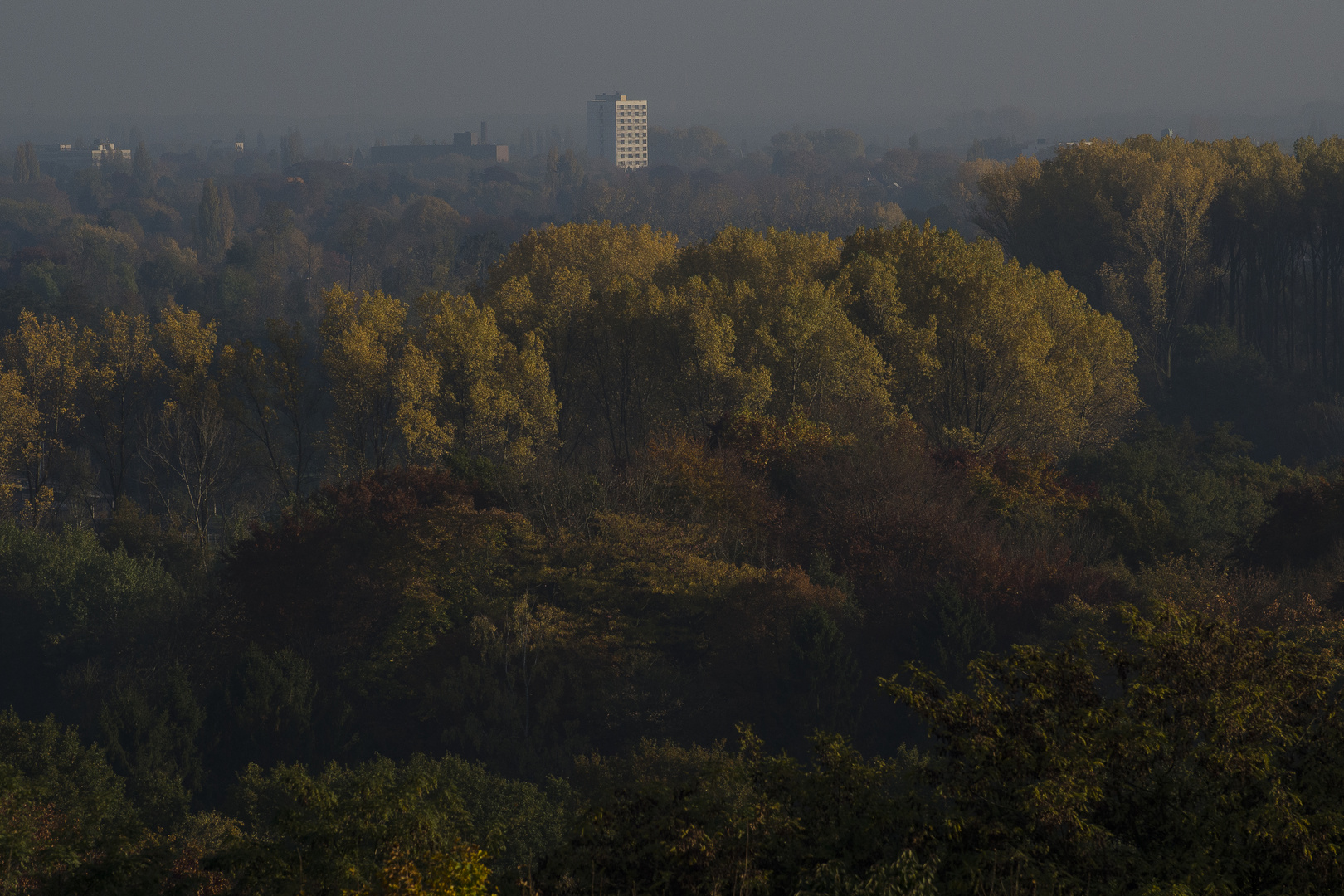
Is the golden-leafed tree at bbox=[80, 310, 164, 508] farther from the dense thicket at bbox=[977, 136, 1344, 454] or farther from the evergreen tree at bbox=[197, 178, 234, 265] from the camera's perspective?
the evergreen tree at bbox=[197, 178, 234, 265]

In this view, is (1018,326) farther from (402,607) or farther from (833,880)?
(833,880)

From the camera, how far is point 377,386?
4994 centimetres

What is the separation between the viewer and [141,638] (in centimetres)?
3900

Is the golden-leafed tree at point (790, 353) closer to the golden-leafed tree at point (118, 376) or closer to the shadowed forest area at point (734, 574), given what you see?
the shadowed forest area at point (734, 574)

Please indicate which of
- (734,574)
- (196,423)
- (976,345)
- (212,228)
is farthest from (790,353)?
(212,228)

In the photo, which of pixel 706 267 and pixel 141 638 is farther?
pixel 706 267

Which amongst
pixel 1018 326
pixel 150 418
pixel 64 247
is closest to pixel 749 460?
pixel 1018 326

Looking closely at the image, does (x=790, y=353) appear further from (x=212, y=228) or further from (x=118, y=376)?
(x=212, y=228)

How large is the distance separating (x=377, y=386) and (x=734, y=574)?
910 inches

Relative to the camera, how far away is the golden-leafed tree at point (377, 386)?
4841cm

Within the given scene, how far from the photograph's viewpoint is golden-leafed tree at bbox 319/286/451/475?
1906 inches

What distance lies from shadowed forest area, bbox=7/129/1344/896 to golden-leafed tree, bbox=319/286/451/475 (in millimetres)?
214

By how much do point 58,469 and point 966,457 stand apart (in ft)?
153

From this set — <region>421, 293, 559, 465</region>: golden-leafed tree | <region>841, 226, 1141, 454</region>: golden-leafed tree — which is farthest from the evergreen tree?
<region>841, 226, 1141, 454</region>: golden-leafed tree
